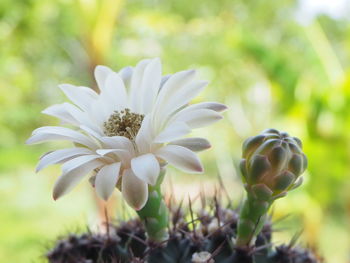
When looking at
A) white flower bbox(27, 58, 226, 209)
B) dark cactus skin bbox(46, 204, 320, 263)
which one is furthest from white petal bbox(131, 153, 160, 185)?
dark cactus skin bbox(46, 204, 320, 263)

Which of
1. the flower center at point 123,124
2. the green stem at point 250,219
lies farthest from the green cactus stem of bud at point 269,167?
the flower center at point 123,124

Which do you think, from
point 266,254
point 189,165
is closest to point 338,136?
point 266,254

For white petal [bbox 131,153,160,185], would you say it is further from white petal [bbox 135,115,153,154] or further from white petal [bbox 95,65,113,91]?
white petal [bbox 95,65,113,91]

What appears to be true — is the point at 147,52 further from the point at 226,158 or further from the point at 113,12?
the point at 226,158

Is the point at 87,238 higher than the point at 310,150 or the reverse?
higher

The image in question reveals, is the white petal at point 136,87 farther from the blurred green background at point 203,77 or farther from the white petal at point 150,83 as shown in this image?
the blurred green background at point 203,77

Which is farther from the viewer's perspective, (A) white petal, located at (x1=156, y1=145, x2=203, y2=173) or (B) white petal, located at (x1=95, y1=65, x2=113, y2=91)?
(B) white petal, located at (x1=95, y1=65, x2=113, y2=91)
